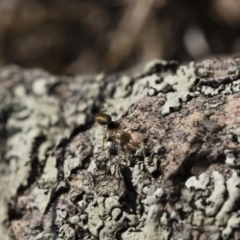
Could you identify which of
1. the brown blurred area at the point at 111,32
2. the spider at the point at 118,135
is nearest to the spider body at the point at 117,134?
the spider at the point at 118,135

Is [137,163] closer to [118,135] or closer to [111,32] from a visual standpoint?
[118,135]

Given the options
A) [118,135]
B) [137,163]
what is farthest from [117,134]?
[137,163]

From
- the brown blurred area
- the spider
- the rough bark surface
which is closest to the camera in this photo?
the rough bark surface

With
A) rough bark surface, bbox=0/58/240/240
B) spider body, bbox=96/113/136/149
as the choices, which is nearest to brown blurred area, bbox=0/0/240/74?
rough bark surface, bbox=0/58/240/240

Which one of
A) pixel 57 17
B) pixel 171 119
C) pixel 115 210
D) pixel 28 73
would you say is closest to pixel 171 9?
pixel 57 17

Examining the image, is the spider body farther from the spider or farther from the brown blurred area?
the brown blurred area

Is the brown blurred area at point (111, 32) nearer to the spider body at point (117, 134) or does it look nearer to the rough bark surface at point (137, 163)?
the rough bark surface at point (137, 163)
